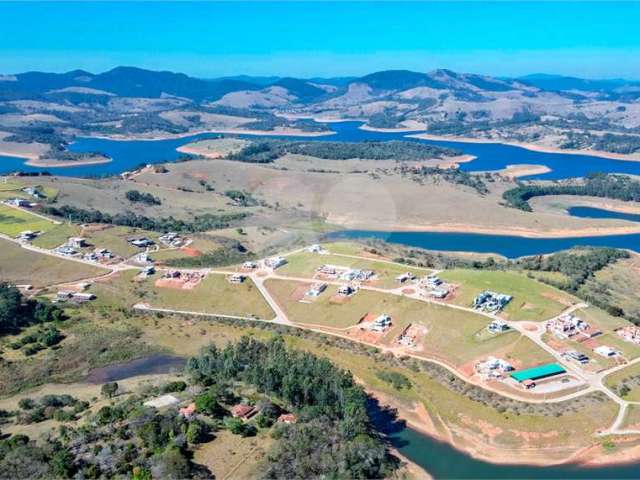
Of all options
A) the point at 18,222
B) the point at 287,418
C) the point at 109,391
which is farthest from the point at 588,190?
the point at 109,391

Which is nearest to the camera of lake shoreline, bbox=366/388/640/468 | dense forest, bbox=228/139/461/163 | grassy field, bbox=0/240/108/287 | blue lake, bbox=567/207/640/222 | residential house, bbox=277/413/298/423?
Result: lake shoreline, bbox=366/388/640/468

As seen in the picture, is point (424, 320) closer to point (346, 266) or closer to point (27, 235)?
point (346, 266)

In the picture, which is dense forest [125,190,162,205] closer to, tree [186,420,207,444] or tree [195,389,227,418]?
tree [195,389,227,418]

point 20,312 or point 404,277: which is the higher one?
point 404,277

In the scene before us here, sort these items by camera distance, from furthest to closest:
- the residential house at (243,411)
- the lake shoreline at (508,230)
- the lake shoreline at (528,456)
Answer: the lake shoreline at (508,230), the residential house at (243,411), the lake shoreline at (528,456)

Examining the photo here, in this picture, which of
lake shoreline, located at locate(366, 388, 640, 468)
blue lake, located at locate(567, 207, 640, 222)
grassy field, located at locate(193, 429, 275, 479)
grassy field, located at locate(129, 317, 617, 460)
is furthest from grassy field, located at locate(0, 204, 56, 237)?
blue lake, located at locate(567, 207, 640, 222)

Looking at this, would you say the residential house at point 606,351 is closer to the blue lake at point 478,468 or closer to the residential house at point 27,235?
the blue lake at point 478,468

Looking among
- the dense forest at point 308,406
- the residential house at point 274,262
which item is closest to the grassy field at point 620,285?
the residential house at point 274,262
